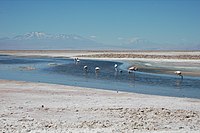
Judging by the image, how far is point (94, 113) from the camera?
39.8 feet

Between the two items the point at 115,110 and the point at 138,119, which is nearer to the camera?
the point at 138,119

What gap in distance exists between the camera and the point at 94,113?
12125mm

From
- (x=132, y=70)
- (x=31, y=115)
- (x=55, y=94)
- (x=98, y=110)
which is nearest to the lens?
(x=31, y=115)

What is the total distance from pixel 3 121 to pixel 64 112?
2344 millimetres

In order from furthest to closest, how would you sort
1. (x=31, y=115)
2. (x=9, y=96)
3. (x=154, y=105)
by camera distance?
(x=9, y=96)
(x=154, y=105)
(x=31, y=115)

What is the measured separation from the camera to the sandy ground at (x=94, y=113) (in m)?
10.1

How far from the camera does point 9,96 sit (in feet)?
51.6

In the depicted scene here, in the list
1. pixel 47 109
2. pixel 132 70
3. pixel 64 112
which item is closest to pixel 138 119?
pixel 64 112

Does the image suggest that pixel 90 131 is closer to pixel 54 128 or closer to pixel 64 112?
pixel 54 128

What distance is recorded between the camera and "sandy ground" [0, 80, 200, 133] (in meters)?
10.1

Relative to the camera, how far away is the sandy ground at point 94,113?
1012cm

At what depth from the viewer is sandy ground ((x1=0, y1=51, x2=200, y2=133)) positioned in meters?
10.1

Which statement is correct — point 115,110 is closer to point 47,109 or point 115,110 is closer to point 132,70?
point 47,109

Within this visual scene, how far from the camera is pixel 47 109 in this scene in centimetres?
1268
